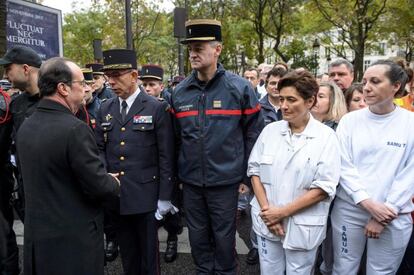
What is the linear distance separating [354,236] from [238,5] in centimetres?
2099

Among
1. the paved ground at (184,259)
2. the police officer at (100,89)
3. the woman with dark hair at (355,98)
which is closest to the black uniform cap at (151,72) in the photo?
the police officer at (100,89)

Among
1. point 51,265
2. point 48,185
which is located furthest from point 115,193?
point 51,265

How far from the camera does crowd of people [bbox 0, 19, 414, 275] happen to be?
89.8 inches

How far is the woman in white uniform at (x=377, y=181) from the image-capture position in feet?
8.77

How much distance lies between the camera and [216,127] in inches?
117

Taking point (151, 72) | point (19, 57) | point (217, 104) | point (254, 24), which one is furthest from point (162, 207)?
point (254, 24)

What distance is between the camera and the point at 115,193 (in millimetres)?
2365

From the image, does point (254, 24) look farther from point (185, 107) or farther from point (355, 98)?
point (185, 107)

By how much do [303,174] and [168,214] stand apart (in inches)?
85.7

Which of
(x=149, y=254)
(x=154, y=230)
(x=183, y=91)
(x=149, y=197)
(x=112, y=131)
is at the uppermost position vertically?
(x=183, y=91)

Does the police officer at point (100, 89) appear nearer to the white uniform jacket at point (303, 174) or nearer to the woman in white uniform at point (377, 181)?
the white uniform jacket at point (303, 174)

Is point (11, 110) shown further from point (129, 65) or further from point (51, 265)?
point (51, 265)

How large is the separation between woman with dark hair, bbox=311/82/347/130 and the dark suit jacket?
91.4 inches

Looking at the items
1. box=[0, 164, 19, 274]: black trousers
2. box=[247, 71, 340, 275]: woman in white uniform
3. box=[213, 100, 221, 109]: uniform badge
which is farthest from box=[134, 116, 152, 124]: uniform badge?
box=[0, 164, 19, 274]: black trousers
